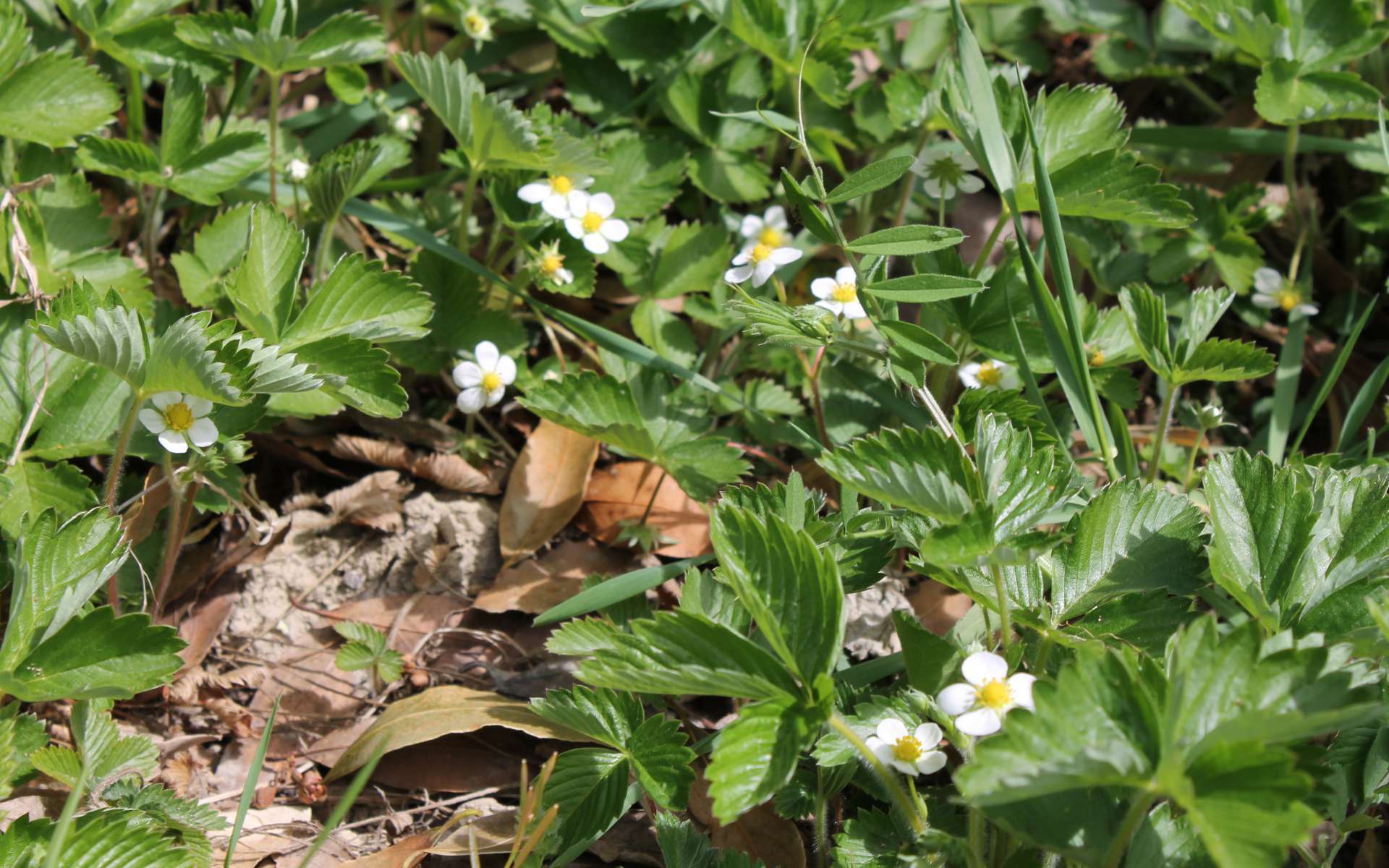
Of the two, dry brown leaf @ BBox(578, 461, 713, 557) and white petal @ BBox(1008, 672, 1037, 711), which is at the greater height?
white petal @ BBox(1008, 672, 1037, 711)

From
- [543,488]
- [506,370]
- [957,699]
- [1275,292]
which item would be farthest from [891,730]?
[1275,292]

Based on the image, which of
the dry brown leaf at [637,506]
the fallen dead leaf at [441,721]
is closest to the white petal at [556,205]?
the dry brown leaf at [637,506]

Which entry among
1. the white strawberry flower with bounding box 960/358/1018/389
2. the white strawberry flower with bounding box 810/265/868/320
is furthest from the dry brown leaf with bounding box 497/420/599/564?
the white strawberry flower with bounding box 960/358/1018/389

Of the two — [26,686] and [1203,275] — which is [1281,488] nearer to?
[1203,275]

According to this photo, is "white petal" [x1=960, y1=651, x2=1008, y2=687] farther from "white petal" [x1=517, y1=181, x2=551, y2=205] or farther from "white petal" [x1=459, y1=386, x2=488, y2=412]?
"white petal" [x1=517, y1=181, x2=551, y2=205]

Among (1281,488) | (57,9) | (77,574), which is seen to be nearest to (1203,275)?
(1281,488)

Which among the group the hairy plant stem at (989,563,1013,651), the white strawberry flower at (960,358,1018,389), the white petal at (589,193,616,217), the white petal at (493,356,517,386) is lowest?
the white petal at (493,356,517,386)

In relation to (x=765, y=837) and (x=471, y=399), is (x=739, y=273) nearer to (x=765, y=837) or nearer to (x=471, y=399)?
(x=471, y=399)
